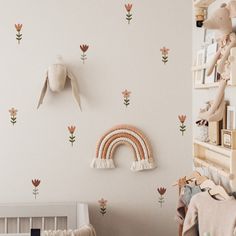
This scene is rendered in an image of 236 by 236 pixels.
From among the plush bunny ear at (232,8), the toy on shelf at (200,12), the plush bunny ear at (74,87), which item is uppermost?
the toy on shelf at (200,12)

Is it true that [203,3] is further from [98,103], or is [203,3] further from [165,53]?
[98,103]

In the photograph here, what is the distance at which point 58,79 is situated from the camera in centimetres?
277

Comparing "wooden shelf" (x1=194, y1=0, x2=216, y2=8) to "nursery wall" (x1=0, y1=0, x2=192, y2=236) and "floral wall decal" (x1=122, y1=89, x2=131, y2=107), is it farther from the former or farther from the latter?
"floral wall decal" (x1=122, y1=89, x2=131, y2=107)

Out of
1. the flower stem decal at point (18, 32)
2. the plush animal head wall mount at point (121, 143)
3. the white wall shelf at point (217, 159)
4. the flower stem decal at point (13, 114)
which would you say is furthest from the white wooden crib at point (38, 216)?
the flower stem decal at point (18, 32)

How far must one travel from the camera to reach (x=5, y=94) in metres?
2.88

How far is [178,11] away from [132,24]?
28 cm

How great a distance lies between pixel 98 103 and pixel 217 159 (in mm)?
843

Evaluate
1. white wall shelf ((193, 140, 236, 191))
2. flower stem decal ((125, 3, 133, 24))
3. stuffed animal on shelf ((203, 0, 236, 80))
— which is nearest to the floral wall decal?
flower stem decal ((125, 3, 133, 24))

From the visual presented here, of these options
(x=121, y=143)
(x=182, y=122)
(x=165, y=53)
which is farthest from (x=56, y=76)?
(x=182, y=122)

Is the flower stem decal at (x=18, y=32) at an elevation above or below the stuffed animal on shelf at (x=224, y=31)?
above

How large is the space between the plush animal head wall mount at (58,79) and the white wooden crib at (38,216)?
0.58 m

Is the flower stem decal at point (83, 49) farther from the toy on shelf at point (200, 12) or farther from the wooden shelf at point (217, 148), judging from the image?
the wooden shelf at point (217, 148)

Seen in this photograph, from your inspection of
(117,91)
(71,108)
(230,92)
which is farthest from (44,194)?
(230,92)

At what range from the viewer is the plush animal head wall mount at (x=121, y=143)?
290 centimetres
